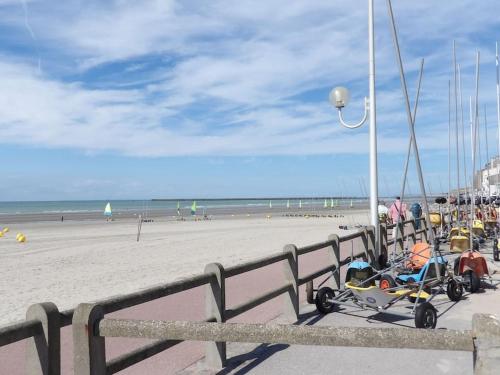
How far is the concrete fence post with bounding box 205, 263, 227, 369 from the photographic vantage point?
517cm

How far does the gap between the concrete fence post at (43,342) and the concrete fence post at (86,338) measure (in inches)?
4.6

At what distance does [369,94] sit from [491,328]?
10.1 metres

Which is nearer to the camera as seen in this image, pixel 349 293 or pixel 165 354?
pixel 165 354

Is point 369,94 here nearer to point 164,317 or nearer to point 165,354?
point 164,317

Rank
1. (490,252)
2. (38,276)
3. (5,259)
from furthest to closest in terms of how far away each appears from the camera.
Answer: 1. (5,259)
2. (490,252)
3. (38,276)

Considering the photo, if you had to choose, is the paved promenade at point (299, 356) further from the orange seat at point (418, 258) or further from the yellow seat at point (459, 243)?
the yellow seat at point (459, 243)

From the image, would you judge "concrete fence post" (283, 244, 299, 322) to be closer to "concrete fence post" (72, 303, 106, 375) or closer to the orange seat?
the orange seat

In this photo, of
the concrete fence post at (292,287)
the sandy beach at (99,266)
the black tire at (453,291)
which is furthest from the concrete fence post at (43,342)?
the black tire at (453,291)

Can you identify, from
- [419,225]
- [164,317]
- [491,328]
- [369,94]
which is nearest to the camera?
[491,328]

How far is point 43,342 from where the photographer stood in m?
3.11

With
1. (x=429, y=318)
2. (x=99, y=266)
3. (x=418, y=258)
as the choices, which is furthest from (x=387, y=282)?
(x=99, y=266)

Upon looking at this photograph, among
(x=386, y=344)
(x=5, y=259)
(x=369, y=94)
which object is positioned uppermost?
(x=369, y=94)

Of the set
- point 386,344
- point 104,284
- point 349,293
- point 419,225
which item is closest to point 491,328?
point 386,344

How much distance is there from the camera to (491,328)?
90.0 inches
